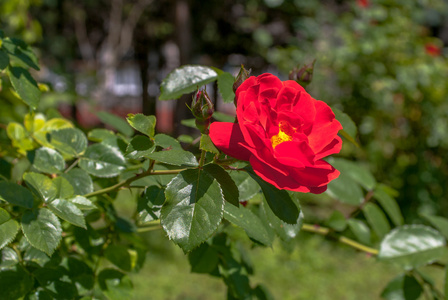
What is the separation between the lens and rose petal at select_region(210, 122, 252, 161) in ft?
1.56

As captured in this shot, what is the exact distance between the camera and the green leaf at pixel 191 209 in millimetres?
454

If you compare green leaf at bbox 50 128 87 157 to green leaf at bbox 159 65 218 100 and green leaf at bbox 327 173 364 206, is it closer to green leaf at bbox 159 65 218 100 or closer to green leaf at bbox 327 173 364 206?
green leaf at bbox 159 65 218 100

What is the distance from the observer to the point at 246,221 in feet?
1.86

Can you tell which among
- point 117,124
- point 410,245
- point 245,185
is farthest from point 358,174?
point 117,124

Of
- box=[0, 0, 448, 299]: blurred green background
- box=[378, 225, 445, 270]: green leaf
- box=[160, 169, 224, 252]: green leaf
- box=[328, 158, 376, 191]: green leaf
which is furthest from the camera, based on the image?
box=[0, 0, 448, 299]: blurred green background

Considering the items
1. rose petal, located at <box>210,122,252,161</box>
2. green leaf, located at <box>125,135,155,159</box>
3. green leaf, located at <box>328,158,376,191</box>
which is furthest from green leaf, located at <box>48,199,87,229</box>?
green leaf, located at <box>328,158,376,191</box>

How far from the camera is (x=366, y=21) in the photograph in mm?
3965

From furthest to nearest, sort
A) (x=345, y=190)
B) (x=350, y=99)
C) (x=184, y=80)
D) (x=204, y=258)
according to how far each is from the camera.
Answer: (x=350, y=99), (x=345, y=190), (x=204, y=258), (x=184, y=80)

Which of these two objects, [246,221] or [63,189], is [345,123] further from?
[63,189]

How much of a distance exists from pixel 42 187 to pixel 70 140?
0.18 meters

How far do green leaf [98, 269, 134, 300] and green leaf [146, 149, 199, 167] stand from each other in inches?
14.2

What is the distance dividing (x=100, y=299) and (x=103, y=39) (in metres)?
8.65

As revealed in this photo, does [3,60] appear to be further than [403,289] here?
No

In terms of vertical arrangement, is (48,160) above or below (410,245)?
above
